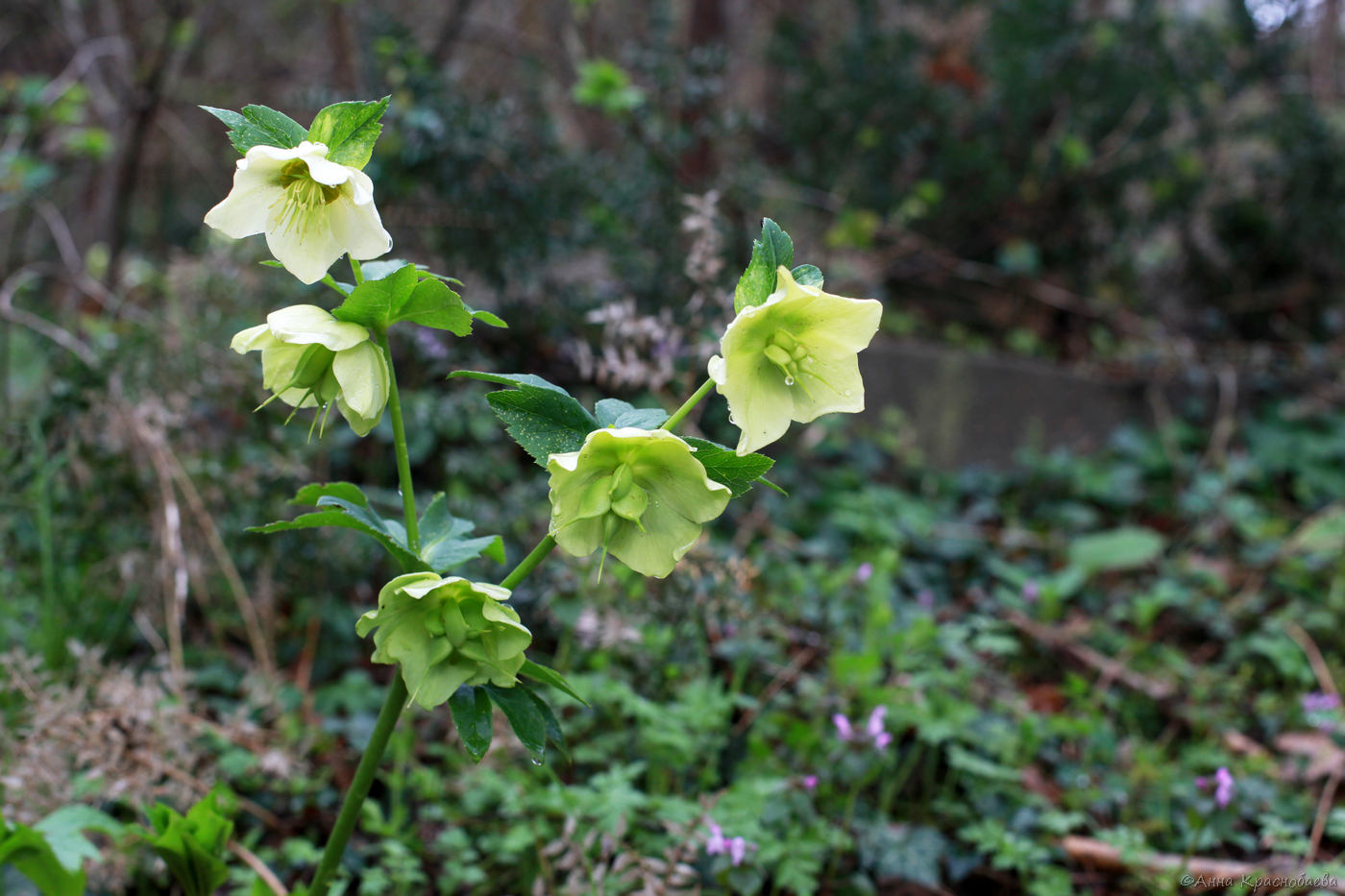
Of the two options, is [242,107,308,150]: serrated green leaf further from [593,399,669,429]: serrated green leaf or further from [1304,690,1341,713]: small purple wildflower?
[1304,690,1341,713]: small purple wildflower

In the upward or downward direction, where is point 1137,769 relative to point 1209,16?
downward

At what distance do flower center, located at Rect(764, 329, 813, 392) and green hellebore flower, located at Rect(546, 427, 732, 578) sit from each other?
0.11 metres

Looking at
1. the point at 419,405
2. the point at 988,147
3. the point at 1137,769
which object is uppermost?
the point at 988,147

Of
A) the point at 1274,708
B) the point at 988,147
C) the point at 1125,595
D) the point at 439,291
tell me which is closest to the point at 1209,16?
the point at 988,147

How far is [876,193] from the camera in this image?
389cm

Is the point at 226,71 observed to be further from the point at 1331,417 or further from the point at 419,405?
the point at 1331,417

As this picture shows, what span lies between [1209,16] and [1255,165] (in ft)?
2.35

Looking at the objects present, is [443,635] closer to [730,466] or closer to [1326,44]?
[730,466]

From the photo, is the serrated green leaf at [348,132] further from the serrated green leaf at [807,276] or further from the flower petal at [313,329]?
the serrated green leaf at [807,276]

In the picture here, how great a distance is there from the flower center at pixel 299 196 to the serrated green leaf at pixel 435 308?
0.10 meters

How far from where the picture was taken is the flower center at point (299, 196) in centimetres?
76

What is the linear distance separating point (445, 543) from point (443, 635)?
0.44 feet

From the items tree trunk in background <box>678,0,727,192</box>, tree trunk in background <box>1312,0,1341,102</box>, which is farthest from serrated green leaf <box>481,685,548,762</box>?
Result: tree trunk in background <box>1312,0,1341,102</box>

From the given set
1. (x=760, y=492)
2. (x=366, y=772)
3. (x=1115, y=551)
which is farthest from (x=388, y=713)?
(x=1115, y=551)
